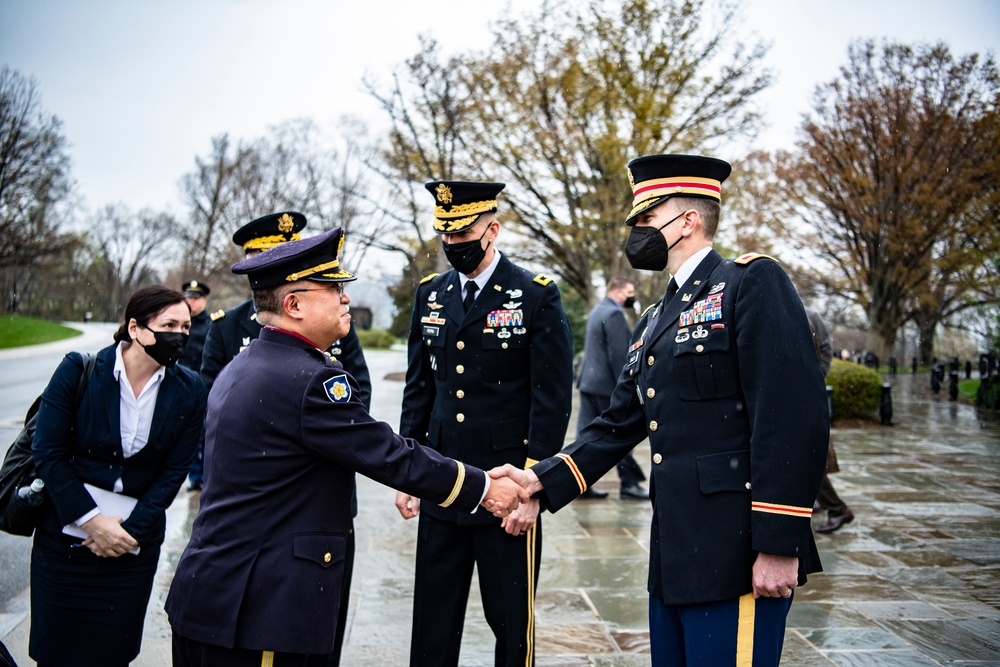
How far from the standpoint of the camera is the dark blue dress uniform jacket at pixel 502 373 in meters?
3.49

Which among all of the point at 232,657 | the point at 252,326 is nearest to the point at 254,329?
the point at 252,326

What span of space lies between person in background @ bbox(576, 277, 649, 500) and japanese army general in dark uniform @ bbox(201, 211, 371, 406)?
408 cm

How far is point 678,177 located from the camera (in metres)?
2.67

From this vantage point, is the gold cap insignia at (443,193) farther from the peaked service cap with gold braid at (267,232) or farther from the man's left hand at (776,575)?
the man's left hand at (776,575)

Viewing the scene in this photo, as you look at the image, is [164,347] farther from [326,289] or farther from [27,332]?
[27,332]

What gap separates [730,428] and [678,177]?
2.83ft

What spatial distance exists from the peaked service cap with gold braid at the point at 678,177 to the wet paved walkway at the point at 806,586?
2.38 meters

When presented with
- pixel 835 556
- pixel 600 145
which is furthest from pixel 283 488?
pixel 600 145

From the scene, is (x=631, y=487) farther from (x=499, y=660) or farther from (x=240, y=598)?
(x=240, y=598)

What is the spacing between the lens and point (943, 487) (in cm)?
837

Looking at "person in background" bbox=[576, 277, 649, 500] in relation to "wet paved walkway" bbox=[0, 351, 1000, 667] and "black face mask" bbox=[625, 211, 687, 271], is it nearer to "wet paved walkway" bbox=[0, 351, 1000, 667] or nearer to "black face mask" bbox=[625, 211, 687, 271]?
"wet paved walkway" bbox=[0, 351, 1000, 667]

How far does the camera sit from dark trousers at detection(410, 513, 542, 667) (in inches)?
128

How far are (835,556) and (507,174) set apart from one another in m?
15.4

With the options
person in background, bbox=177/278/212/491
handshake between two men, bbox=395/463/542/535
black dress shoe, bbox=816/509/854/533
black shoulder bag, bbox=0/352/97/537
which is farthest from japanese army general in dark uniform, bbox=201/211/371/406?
black dress shoe, bbox=816/509/854/533
